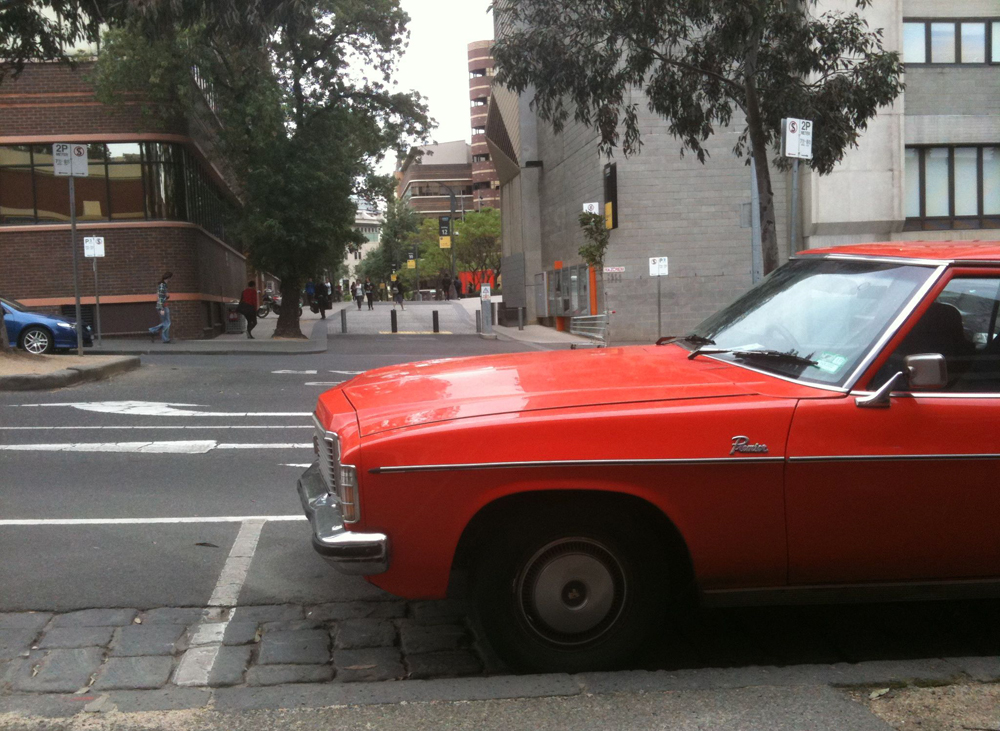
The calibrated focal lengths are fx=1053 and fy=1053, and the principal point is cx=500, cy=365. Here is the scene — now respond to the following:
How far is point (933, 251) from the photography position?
4273 millimetres

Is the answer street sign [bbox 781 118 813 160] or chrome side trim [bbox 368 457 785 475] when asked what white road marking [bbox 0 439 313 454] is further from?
street sign [bbox 781 118 813 160]

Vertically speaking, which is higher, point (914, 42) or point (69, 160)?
point (914, 42)

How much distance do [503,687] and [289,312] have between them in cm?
2691

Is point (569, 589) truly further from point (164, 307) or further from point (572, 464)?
point (164, 307)

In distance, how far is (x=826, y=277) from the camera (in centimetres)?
451

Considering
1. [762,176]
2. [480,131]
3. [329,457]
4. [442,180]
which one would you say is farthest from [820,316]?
[442,180]

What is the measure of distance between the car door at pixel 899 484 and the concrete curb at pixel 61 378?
12202mm

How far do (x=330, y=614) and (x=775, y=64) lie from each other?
13556 mm

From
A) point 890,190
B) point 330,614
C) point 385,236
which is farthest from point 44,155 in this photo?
point 385,236

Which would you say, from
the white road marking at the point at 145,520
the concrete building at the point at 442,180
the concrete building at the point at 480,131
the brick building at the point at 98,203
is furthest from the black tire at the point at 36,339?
the concrete building at the point at 442,180

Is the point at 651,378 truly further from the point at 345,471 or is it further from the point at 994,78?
the point at 994,78

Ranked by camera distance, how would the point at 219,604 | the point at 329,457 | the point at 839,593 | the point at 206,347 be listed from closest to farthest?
the point at 839,593 → the point at 329,457 → the point at 219,604 → the point at 206,347

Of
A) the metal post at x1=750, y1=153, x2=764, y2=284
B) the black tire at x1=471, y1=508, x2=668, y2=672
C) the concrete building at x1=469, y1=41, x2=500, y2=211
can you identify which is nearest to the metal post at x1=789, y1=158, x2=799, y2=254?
the metal post at x1=750, y1=153, x2=764, y2=284

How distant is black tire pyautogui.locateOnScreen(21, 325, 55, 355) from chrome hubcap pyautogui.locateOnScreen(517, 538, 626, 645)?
19035 millimetres
